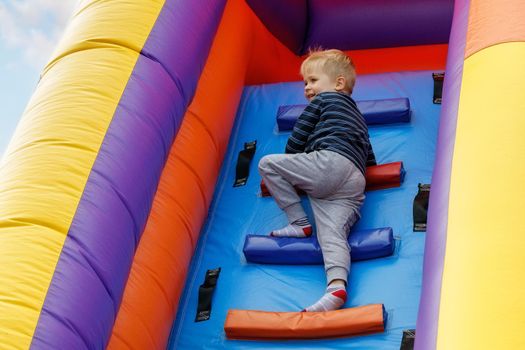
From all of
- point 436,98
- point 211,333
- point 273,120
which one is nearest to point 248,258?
point 211,333

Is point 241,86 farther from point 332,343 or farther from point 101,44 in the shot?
point 332,343

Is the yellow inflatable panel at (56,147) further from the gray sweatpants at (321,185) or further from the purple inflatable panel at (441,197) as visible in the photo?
the purple inflatable panel at (441,197)

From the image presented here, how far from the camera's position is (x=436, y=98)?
127 inches

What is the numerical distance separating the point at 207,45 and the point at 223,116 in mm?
240

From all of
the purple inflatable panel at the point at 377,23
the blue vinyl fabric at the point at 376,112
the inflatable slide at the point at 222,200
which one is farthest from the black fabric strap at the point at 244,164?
the purple inflatable panel at the point at 377,23

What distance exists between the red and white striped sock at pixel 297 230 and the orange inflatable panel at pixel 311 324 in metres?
0.32

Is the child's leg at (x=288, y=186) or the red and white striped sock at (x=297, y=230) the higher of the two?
the child's leg at (x=288, y=186)

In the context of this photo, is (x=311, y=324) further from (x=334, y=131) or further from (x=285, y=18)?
(x=285, y=18)

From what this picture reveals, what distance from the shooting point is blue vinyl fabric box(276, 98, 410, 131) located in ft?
10.3

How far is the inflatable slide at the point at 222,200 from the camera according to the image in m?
2.03

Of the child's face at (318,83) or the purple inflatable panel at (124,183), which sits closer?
the purple inflatable panel at (124,183)

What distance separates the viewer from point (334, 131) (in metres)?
2.79

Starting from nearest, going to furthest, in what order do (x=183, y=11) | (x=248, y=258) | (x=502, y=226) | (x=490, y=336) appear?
(x=490, y=336) < (x=502, y=226) < (x=248, y=258) < (x=183, y=11)

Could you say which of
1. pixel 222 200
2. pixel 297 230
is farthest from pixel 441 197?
pixel 222 200
